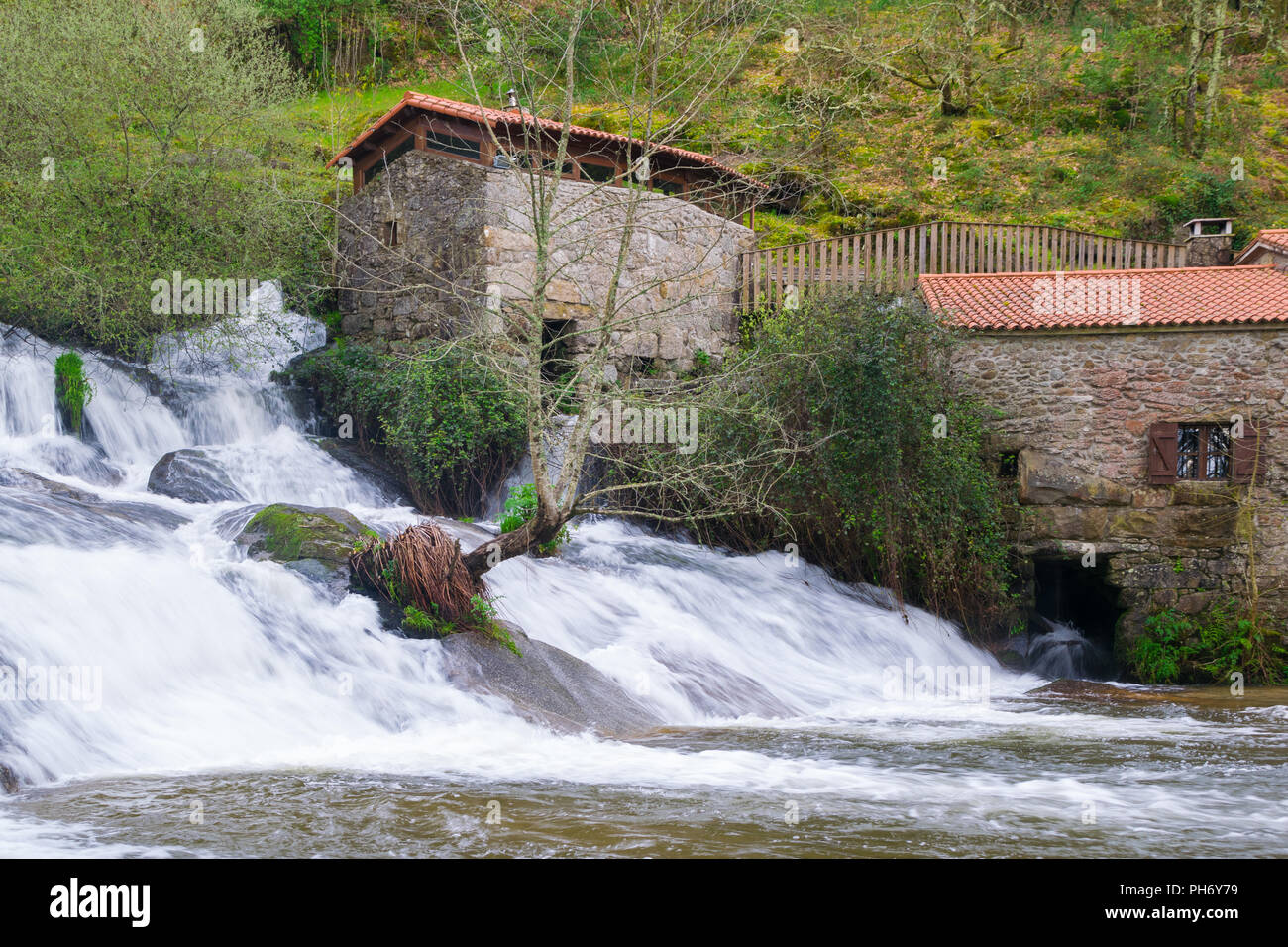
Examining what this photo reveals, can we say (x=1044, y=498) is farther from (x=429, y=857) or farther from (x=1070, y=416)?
(x=429, y=857)

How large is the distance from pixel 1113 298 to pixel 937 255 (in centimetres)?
419

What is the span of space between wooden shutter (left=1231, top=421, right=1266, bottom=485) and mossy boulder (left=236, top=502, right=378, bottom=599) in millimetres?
11690

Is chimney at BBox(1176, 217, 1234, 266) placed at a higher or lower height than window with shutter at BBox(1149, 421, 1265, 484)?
higher

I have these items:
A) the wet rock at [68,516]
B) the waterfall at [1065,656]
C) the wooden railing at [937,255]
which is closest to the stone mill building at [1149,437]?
the waterfall at [1065,656]

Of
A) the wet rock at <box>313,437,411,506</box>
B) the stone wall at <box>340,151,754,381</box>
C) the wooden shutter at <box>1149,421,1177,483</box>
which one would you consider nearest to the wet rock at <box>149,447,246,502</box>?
the wet rock at <box>313,437,411,506</box>

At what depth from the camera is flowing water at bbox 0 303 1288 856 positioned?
6.06 metres

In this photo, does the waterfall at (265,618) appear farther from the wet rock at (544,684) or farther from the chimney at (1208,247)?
the chimney at (1208,247)

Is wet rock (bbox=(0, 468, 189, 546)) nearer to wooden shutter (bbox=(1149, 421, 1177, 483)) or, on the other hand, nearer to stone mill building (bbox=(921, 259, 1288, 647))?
stone mill building (bbox=(921, 259, 1288, 647))

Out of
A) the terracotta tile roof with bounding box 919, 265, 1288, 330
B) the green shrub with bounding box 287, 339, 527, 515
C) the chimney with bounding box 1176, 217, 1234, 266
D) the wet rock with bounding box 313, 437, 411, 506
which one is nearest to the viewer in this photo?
the terracotta tile roof with bounding box 919, 265, 1288, 330

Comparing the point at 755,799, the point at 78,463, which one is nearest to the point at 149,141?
the point at 78,463

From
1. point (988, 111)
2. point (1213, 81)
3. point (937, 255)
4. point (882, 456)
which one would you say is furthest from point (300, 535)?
point (1213, 81)

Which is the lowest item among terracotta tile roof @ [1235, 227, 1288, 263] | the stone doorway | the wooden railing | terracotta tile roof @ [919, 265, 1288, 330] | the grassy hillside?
the stone doorway

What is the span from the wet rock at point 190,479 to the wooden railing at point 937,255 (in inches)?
360

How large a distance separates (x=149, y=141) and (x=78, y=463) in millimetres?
6669
